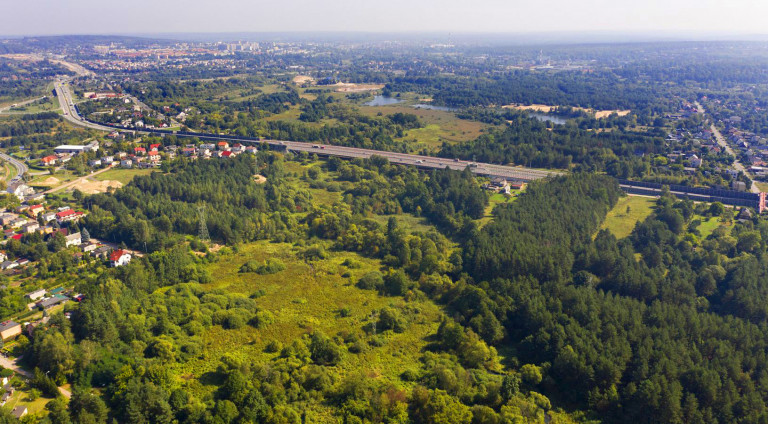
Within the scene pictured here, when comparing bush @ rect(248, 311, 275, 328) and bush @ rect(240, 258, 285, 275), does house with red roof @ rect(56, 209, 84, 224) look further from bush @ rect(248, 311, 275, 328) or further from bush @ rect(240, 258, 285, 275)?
bush @ rect(248, 311, 275, 328)

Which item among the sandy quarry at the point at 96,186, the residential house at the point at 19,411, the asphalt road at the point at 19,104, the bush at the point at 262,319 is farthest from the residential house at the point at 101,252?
the asphalt road at the point at 19,104

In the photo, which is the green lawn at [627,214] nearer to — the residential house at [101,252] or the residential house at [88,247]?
the residential house at [101,252]

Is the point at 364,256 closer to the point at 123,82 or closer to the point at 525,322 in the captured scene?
the point at 525,322

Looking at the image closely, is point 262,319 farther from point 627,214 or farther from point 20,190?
point 20,190

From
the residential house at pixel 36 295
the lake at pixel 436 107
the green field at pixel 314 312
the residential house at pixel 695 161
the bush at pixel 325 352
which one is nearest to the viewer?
the bush at pixel 325 352

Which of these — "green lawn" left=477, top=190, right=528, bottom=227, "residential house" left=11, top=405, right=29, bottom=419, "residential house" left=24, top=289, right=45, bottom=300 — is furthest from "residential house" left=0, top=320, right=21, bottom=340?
"green lawn" left=477, top=190, right=528, bottom=227

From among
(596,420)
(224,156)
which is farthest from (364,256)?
(224,156)
